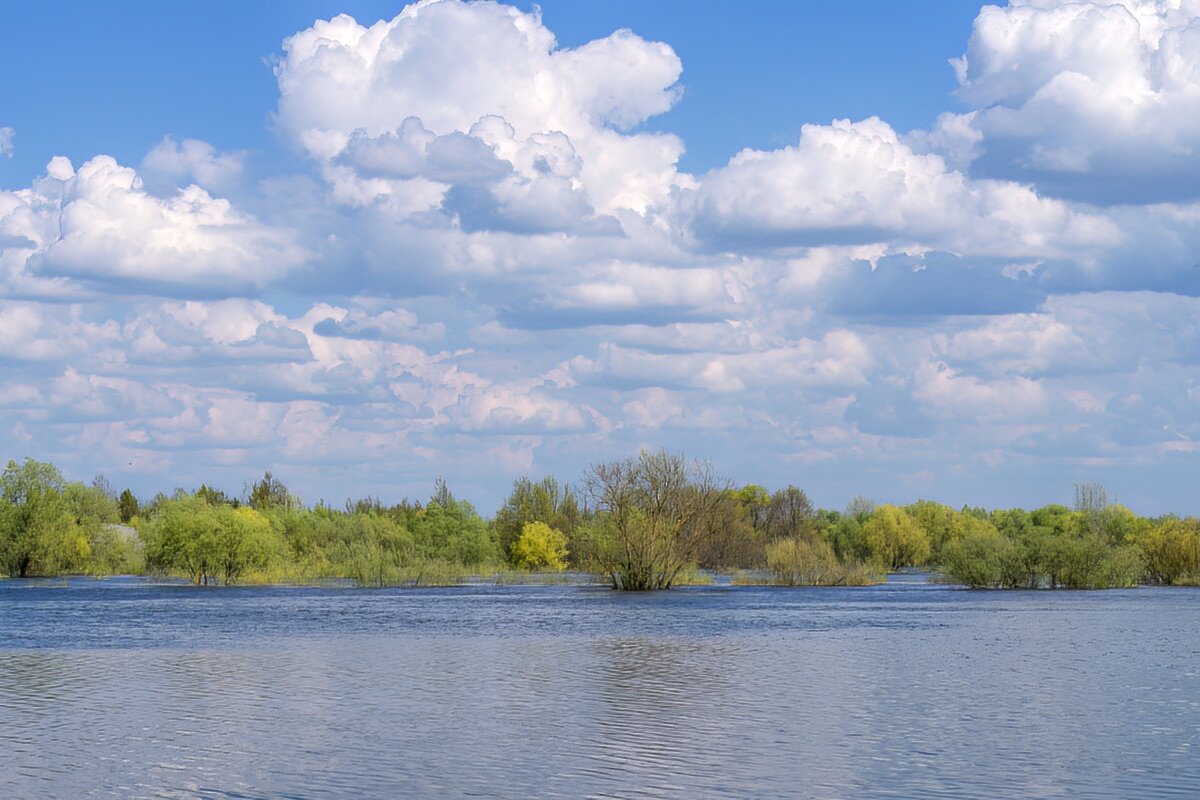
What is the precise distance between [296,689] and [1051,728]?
14657 millimetres

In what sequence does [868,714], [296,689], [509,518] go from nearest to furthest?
[868,714] → [296,689] → [509,518]

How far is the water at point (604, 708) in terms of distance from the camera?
18172 mm

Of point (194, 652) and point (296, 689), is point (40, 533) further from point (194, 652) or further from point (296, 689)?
point (296, 689)

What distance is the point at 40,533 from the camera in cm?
10738

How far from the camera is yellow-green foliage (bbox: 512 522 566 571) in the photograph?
375 feet

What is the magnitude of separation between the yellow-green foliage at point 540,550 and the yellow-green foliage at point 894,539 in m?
31.1

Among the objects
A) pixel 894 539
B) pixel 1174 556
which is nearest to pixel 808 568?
pixel 1174 556

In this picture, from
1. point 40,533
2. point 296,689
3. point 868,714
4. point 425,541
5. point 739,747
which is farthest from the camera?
point 425,541

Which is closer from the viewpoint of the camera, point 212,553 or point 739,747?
point 739,747

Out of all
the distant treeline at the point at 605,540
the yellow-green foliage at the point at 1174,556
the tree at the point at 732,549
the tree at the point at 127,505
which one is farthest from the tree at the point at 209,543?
the tree at the point at 127,505

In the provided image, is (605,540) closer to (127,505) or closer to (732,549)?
(732,549)

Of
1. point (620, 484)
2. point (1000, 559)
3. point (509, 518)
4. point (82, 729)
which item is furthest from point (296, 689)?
point (509, 518)

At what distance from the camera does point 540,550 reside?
114 m

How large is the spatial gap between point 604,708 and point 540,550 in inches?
3521
